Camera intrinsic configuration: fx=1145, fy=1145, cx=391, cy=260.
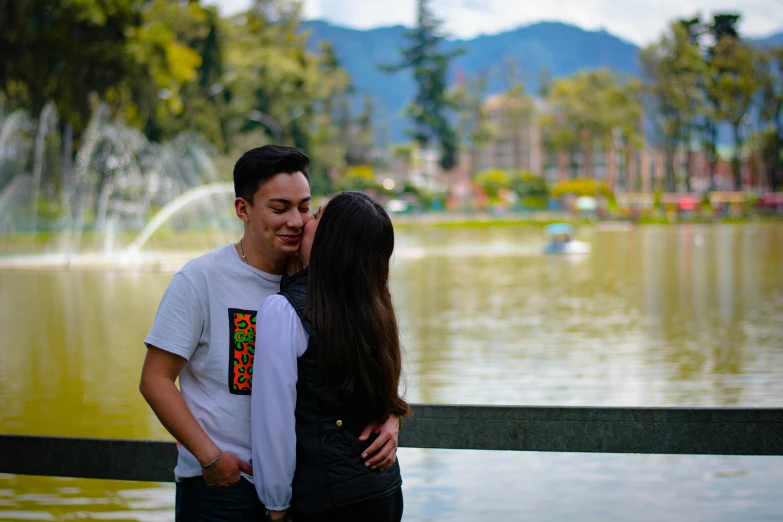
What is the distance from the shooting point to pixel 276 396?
8.54 ft

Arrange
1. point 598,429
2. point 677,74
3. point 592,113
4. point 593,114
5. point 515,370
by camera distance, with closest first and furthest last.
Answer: point 598,429 < point 515,370 < point 677,74 < point 593,114 < point 592,113

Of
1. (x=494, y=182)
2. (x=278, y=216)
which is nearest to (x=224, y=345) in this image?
(x=278, y=216)

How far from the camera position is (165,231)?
4778 cm

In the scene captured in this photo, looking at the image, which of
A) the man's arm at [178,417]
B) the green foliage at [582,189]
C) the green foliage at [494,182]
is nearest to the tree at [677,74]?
the green foliage at [582,189]

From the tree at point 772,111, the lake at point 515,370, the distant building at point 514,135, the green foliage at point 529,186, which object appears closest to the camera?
the lake at point 515,370

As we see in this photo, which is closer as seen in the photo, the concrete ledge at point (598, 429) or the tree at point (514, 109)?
the concrete ledge at point (598, 429)

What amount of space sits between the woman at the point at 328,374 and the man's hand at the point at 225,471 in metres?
0.09

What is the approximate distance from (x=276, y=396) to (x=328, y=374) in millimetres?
130

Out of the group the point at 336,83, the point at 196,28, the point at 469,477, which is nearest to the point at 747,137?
the point at 336,83

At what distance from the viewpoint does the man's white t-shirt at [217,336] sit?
275cm

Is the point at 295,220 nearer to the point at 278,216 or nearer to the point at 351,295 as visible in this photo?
the point at 278,216

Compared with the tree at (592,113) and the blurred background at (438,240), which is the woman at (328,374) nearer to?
the blurred background at (438,240)

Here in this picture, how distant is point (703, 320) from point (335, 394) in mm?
13113

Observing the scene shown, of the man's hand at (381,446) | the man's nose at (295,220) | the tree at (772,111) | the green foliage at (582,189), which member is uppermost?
the tree at (772,111)
